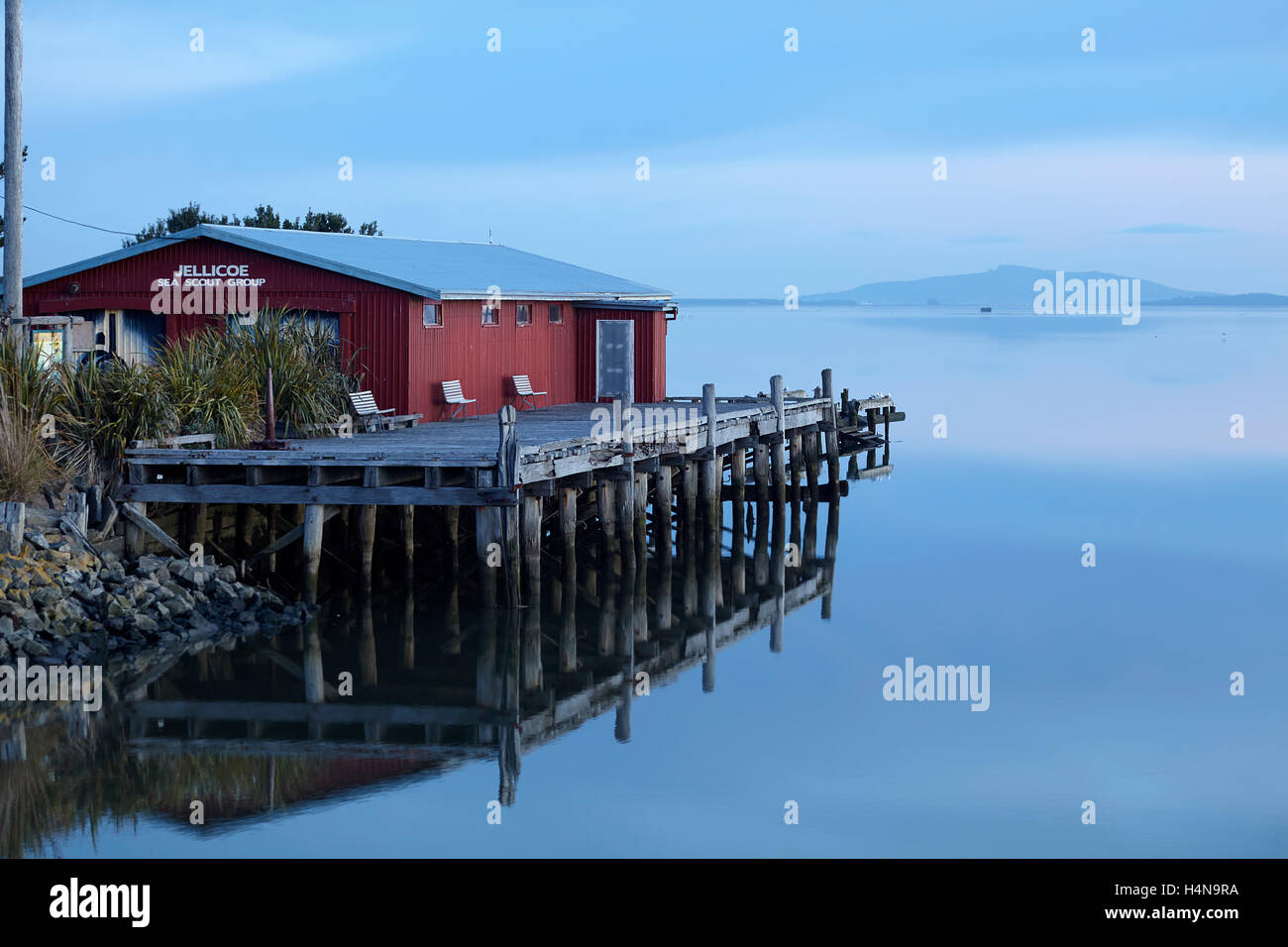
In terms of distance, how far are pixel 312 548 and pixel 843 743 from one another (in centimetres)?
714

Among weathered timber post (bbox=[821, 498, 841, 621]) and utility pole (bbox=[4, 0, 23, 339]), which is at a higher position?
utility pole (bbox=[4, 0, 23, 339])

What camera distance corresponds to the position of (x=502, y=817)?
47.6 ft

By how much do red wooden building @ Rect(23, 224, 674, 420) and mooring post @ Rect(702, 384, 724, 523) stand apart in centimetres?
404

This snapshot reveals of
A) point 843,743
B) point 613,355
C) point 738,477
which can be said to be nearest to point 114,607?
point 843,743

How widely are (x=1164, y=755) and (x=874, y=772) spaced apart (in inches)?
128

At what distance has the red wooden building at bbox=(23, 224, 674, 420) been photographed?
25938mm

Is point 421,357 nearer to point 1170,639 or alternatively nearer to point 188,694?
point 188,694

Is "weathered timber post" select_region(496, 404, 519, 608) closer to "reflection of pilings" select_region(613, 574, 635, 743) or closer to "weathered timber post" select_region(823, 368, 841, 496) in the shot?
"reflection of pilings" select_region(613, 574, 635, 743)

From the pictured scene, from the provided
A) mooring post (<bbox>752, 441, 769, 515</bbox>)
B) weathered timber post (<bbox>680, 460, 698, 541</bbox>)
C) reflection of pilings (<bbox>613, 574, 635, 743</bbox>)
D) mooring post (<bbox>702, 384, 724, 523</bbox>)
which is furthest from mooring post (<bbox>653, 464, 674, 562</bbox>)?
mooring post (<bbox>752, 441, 769, 515</bbox>)

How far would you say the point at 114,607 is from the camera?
1781 centimetres

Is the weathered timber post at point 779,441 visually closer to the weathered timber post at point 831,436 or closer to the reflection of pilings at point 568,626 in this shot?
the weathered timber post at point 831,436

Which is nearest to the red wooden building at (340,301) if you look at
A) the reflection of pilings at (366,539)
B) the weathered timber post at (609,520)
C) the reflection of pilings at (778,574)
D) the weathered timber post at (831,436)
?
the weathered timber post at (609,520)

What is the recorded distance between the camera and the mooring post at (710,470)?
84.9 feet

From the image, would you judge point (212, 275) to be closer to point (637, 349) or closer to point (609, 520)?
point (609, 520)
